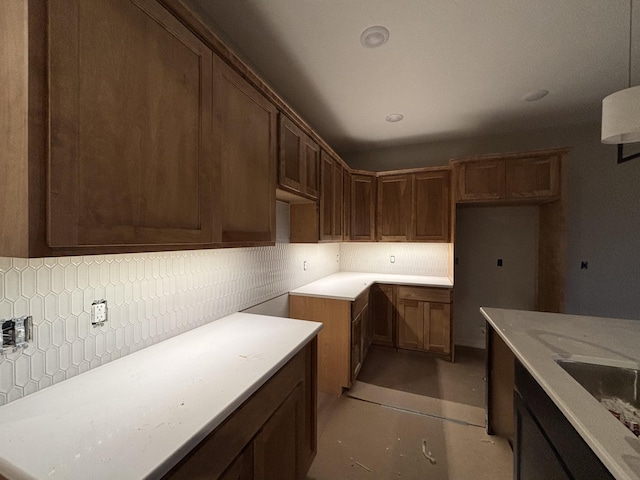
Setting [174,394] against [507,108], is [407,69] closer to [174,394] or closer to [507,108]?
[507,108]

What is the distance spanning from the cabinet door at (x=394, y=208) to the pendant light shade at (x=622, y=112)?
2146 millimetres

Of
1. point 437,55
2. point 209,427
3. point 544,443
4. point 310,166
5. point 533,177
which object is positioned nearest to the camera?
point 209,427

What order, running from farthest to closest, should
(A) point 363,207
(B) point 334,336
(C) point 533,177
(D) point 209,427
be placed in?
(A) point 363,207
(C) point 533,177
(B) point 334,336
(D) point 209,427

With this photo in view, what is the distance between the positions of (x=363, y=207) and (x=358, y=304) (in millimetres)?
1382

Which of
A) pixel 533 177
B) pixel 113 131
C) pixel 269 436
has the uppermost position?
pixel 533 177

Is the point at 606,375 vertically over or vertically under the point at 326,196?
under

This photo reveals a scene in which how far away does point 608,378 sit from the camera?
1.05 meters

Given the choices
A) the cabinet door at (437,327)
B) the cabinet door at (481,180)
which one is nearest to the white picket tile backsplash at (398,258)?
→ the cabinet door at (437,327)

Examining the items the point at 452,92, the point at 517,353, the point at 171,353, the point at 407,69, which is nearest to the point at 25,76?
the point at 171,353

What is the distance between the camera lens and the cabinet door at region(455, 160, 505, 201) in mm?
2748

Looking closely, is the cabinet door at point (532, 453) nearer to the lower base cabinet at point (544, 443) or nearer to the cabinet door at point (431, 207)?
the lower base cabinet at point (544, 443)

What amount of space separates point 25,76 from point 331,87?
6.53 ft

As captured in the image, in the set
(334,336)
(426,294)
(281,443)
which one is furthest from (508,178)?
(281,443)

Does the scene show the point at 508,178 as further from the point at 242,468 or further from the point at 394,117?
the point at 242,468
